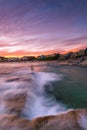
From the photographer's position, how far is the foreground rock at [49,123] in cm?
298

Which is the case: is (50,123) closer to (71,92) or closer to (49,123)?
(49,123)

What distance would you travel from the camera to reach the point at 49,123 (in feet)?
10.3

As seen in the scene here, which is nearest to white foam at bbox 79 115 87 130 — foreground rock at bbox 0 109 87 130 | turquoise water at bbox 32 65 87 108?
foreground rock at bbox 0 109 87 130

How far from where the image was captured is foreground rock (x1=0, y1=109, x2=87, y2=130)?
2977 mm

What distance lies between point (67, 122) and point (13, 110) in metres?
2.54

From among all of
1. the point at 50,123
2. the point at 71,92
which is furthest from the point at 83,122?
the point at 71,92

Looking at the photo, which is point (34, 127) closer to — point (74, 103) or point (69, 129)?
point (69, 129)

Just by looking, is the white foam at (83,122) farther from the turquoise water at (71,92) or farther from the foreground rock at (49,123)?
the turquoise water at (71,92)

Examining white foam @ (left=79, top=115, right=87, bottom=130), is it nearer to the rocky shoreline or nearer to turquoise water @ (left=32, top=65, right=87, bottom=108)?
the rocky shoreline

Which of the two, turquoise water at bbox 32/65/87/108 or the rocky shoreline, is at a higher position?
the rocky shoreline

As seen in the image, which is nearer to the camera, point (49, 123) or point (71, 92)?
point (49, 123)

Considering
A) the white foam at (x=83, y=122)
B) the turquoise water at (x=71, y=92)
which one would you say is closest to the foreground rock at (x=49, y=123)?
the white foam at (x=83, y=122)

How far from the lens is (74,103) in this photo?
6.88m

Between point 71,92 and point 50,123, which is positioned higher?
point 50,123
